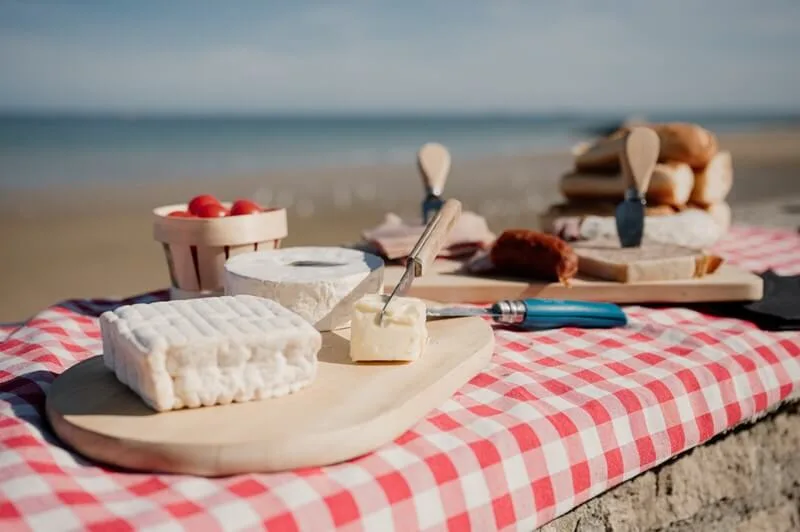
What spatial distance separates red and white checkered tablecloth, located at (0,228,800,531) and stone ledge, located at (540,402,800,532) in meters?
0.08

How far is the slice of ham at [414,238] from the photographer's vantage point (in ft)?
7.93

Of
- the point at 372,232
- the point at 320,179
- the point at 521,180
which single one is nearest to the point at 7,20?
the point at 320,179

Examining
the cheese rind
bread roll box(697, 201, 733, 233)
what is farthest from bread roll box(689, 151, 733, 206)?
the cheese rind

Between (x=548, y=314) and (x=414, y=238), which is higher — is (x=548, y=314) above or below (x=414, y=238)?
below

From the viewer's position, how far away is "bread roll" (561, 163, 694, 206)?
2.97 meters

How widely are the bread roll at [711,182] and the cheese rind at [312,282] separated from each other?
1.90 m

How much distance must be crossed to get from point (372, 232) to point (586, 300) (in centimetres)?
78

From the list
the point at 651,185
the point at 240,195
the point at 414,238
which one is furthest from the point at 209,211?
the point at 240,195

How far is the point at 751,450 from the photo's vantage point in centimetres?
191

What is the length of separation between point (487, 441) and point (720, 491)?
850 mm

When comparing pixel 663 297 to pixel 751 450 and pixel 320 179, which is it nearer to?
pixel 751 450

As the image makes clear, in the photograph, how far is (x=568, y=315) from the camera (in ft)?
6.36

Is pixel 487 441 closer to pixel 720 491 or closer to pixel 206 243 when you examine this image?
pixel 720 491

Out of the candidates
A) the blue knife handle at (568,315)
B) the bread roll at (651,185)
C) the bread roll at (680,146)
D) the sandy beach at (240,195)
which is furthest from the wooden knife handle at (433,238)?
the sandy beach at (240,195)
